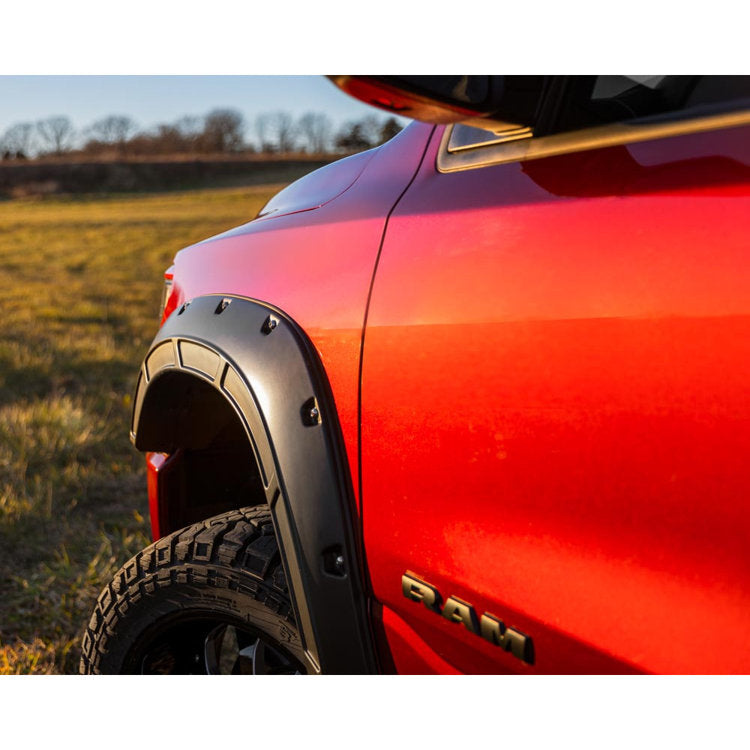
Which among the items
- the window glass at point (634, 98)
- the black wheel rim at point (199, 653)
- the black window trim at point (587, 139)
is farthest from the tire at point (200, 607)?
the window glass at point (634, 98)

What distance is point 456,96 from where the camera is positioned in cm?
92

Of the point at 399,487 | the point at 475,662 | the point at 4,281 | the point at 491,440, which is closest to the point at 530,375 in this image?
the point at 491,440

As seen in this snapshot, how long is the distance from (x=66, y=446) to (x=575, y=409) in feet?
11.8

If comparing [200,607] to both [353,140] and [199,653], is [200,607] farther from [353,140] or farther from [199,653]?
[353,140]

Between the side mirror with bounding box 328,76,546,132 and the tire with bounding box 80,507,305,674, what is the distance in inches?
32.9

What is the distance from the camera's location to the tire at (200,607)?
1330 mm

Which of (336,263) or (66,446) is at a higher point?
(336,263)

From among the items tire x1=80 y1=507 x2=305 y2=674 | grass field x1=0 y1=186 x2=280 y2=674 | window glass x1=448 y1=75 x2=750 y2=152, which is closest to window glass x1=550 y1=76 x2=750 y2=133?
window glass x1=448 y1=75 x2=750 y2=152

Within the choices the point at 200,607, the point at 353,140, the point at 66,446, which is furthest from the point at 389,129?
the point at 66,446

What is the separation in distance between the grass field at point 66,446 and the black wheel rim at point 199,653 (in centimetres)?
74

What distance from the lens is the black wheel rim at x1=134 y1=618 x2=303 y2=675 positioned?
1.52m

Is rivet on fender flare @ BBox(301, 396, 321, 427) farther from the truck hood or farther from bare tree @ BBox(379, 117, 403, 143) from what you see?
bare tree @ BBox(379, 117, 403, 143)
